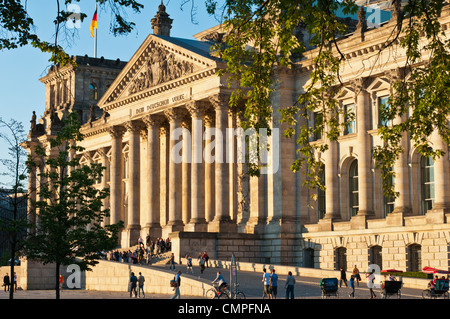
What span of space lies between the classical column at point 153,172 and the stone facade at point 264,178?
0.29 ft

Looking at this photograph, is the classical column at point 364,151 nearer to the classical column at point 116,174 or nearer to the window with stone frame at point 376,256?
the window with stone frame at point 376,256

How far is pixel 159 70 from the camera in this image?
250 ft

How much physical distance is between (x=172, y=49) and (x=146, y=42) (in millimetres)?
3967

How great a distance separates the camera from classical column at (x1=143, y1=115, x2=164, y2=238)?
253 ft

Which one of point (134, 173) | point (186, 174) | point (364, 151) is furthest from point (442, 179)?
point (134, 173)

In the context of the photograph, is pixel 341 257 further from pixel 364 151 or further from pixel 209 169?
pixel 209 169

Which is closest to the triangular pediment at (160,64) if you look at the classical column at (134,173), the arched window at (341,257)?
the classical column at (134,173)

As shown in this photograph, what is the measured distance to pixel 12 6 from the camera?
19.2 metres

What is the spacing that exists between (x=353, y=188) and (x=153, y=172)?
20755 millimetres

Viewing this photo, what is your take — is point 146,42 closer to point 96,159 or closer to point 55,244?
point 96,159

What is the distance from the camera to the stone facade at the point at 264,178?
58250mm
